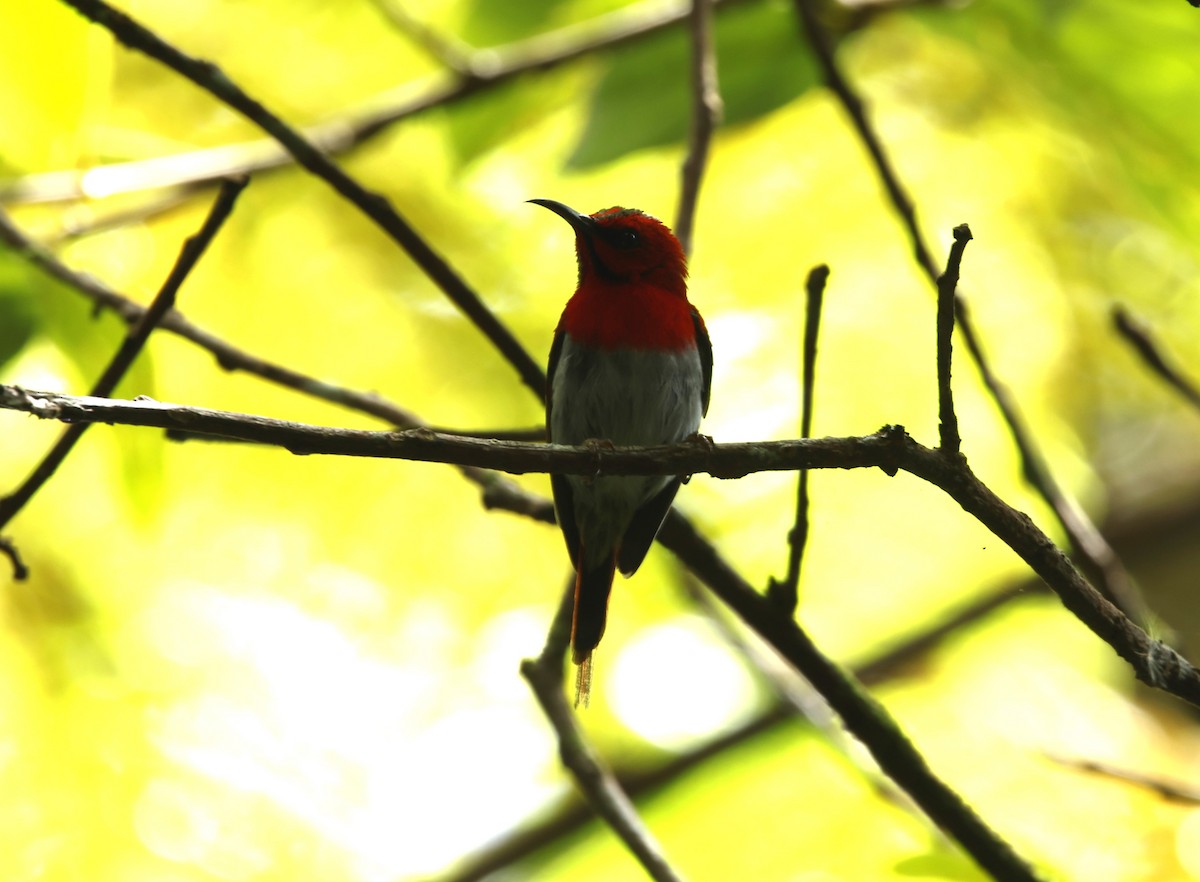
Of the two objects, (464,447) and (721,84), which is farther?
(721,84)

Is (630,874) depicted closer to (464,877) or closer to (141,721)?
(464,877)

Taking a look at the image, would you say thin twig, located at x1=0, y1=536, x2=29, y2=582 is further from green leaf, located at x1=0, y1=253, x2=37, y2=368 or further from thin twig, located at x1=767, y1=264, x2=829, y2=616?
thin twig, located at x1=767, y1=264, x2=829, y2=616

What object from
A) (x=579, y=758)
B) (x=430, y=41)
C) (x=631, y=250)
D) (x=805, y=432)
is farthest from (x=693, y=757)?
(x=430, y=41)

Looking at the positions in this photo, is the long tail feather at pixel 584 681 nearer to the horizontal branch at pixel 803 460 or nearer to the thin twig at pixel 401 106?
the horizontal branch at pixel 803 460

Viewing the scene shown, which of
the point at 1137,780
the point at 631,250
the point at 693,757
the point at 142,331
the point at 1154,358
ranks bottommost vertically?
the point at 1137,780

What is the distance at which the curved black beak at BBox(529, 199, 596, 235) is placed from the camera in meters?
4.59

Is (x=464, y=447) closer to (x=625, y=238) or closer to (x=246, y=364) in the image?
(x=246, y=364)

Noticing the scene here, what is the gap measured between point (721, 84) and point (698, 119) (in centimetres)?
74

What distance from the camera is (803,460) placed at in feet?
8.03

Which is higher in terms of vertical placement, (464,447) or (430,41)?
(430,41)

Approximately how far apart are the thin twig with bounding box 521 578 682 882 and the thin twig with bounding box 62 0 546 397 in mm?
863

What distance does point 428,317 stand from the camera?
214 inches

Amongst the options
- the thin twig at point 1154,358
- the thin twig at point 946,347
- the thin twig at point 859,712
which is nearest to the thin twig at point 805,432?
the thin twig at point 859,712

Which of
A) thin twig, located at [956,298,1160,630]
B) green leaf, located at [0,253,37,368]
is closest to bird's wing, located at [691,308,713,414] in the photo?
thin twig, located at [956,298,1160,630]
